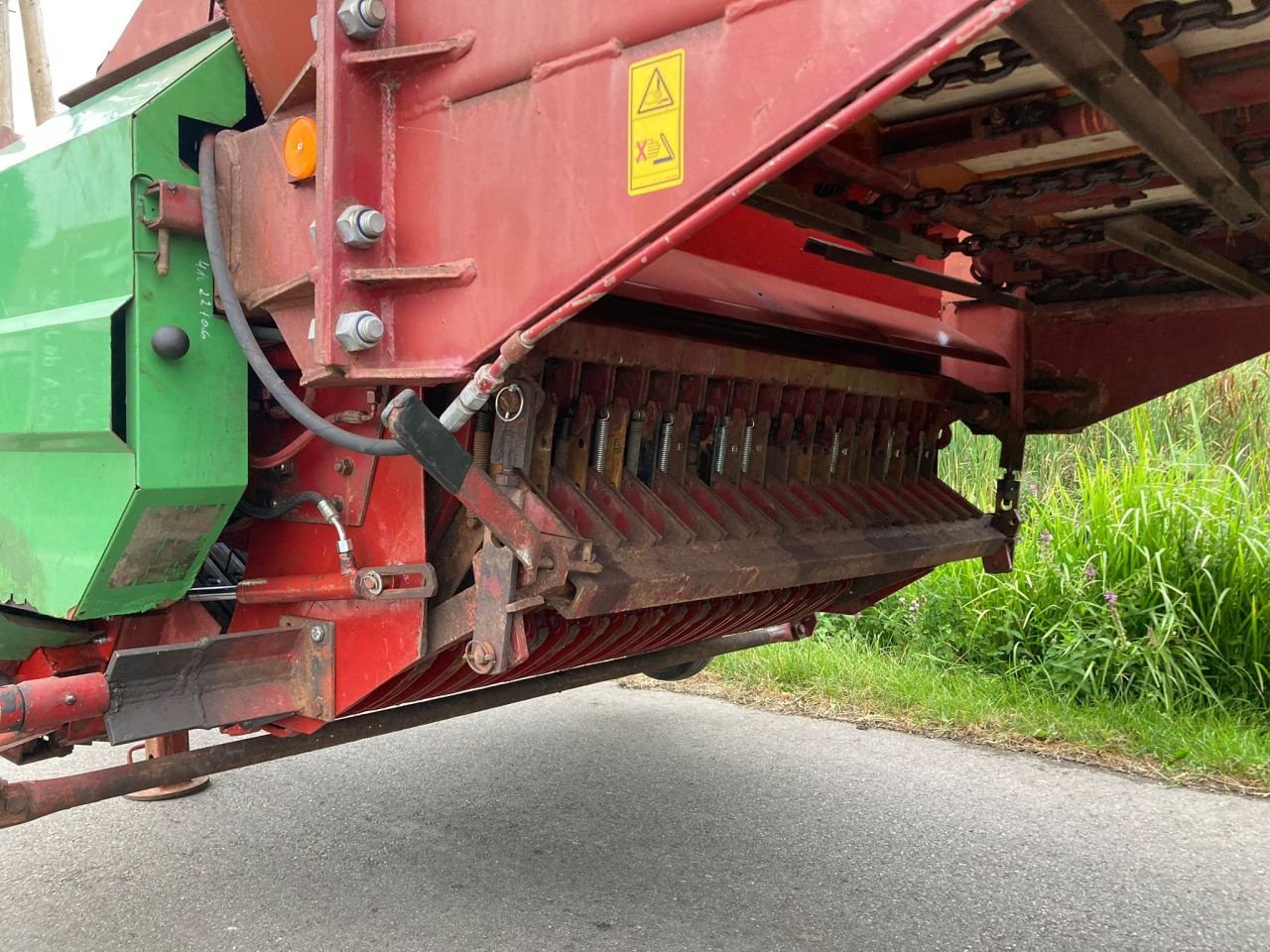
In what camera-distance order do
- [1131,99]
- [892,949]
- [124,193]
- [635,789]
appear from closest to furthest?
1. [1131,99]
2. [124,193]
3. [892,949]
4. [635,789]

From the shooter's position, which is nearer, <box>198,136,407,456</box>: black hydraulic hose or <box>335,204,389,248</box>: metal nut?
<box>335,204,389,248</box>: metal nut

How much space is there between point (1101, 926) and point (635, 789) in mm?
1670

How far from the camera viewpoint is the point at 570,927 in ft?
9.30

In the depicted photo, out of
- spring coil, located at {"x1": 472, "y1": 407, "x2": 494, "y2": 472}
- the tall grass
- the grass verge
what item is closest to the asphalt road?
the grass verge

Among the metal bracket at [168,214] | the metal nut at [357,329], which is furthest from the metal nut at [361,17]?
the metal bracket at [168,214]

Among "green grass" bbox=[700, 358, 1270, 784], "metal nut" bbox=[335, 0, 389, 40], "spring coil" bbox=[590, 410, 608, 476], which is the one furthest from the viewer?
"green grass" bbox=[700, 358, 1270, 784]

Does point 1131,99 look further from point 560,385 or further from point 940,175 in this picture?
point 560,385

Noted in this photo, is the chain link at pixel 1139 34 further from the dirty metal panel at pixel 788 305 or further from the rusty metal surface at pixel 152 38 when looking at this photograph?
the rusty metal surface at pixel 152 38

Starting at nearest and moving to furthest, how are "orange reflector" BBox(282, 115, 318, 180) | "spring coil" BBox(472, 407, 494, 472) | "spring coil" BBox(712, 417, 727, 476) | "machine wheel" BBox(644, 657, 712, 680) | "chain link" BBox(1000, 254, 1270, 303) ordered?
"orange reflector" BBox(282, 115, 318, 180), "spring coil" BBox(472, 407, 494, 472), "spring coil" BBox(712, 417, 727, 476), "chain link" BBox(1000, 254, 1270, 303), "machine wheel" BBox(644, 657, 712, 680)

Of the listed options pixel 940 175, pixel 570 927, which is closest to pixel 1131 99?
pixel 940 175

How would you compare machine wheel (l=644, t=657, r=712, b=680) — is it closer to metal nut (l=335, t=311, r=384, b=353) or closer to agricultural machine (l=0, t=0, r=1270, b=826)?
agricultural machine (l=0, t=0, r=1270, b=826)

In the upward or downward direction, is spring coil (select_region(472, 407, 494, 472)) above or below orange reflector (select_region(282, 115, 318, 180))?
below

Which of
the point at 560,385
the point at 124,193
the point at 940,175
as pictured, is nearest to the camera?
the point at 124,193

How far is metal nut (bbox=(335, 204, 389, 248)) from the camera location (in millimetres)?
1765
